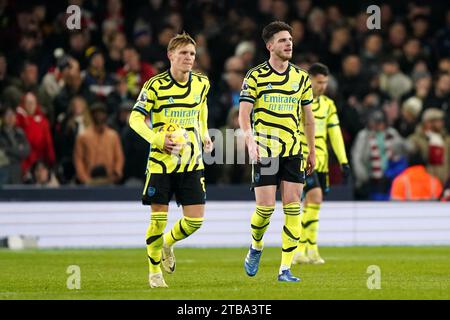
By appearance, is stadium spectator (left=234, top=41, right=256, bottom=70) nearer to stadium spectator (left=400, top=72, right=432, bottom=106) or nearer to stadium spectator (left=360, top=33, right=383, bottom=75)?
stadium spectator (left=360, top=33, right=383, bottom=75)

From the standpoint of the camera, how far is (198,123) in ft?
39.6

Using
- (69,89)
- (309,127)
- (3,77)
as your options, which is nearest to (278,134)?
(309,127)

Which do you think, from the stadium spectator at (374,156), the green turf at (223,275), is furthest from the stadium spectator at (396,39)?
the green turf at (223,275)

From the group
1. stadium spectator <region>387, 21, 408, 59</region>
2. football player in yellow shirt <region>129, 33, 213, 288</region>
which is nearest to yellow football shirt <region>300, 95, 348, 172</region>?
football player in yellow shirt <region>129, 33, 213, 288</region>

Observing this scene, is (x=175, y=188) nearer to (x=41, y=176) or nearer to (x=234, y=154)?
(x=234, y=154)

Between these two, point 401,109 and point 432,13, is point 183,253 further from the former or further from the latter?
point 432,13

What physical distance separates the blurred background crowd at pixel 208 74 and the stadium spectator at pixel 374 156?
0.02 metres

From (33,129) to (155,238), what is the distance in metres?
8.41

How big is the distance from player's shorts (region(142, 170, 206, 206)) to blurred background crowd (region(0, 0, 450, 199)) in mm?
8162

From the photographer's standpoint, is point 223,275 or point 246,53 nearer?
point 223,275

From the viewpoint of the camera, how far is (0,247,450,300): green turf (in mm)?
11094

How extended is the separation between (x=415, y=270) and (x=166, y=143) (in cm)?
426

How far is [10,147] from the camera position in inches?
767
